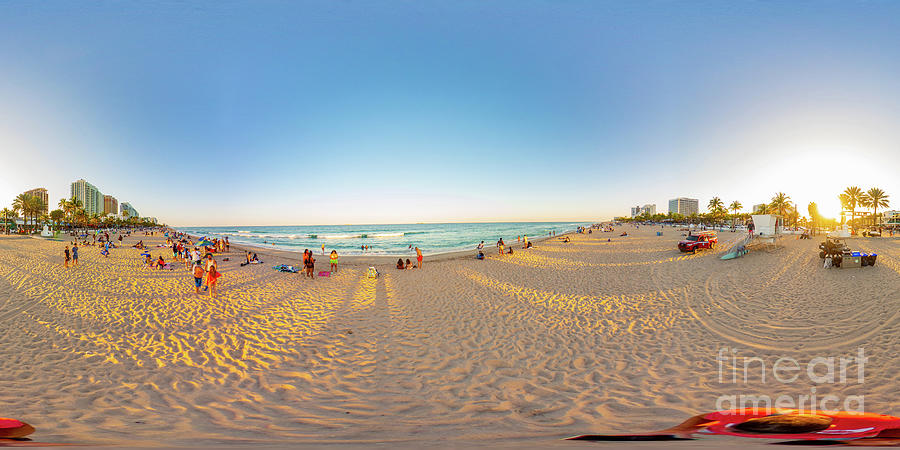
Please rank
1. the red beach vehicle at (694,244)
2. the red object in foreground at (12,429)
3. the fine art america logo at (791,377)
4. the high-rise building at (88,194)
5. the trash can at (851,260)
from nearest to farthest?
the red object in foreground at (12,429) < the fine art america logo at (791,377) < the trash can at (851,260) < the red beach vehicle at (694,244) < the high-rise building at (88,194)

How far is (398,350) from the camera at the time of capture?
6738 mm

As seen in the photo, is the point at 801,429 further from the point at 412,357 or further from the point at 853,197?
the point at 853,197

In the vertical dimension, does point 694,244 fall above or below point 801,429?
above

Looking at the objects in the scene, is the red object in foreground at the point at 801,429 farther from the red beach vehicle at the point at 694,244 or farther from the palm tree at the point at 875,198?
the palm tree at the point at 875,198

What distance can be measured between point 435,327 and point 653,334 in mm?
5390

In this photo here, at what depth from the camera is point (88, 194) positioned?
556 feet

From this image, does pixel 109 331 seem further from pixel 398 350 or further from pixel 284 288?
pixel 398 350

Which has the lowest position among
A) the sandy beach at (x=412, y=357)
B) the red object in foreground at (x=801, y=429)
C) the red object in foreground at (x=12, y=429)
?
the sandy beach at (x=412, y=357)

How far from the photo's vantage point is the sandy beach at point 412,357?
13.3 feet

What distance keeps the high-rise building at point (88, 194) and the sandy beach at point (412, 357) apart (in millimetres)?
225386

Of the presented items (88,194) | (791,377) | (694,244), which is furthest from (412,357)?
(88,194)

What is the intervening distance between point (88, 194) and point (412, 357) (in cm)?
25545

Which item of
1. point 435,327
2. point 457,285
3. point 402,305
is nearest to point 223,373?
point 435,327

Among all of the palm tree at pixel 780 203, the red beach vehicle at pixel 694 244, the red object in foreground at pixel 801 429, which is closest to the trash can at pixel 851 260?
the red beach vehicle at pixel 694 244
